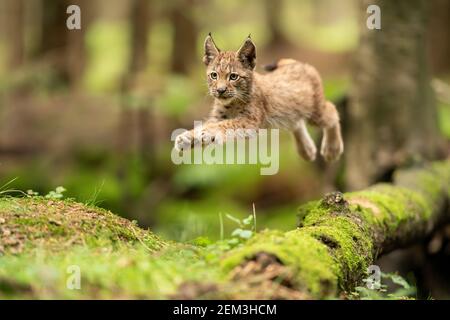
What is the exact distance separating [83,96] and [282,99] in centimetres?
1165

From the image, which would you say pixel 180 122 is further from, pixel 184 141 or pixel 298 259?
pixel 298 259

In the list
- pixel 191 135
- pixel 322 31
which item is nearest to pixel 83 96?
pixel 191 135

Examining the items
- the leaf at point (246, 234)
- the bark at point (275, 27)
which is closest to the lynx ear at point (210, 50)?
the leaf at point (246, 234)

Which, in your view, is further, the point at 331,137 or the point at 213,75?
the point at 331,137

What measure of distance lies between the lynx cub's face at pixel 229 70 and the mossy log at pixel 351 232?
1631mm

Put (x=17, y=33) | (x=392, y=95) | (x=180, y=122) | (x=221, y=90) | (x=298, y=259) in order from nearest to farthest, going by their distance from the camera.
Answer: (x=298, y=259) < (x=221, y=90) < (x=392, y=95) < (x=180, y=122) < (x=17, y=33)

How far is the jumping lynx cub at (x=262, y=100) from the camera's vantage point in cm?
716

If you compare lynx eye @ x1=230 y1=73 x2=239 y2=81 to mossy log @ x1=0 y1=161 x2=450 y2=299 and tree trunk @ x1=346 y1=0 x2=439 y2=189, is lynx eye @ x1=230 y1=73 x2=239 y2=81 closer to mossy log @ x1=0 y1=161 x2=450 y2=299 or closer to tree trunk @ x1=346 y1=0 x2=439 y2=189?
mossy log @ x1=0 y1=161 x2=450 y2=299

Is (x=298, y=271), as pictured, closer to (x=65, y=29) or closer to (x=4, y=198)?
(x=4, y=198)

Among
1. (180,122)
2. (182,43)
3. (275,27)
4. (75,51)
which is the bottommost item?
(180,122)

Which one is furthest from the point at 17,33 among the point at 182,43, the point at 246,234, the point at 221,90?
the point at 246,234

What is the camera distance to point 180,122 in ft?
57.5

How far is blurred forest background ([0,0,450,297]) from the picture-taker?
9680mm

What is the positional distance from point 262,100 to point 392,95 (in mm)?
2784
